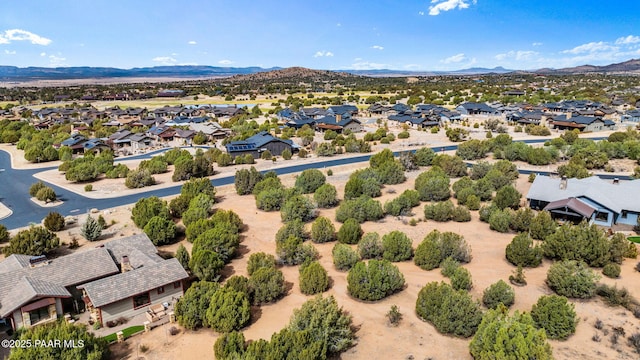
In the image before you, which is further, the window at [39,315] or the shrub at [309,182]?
the shrub at [309,182]

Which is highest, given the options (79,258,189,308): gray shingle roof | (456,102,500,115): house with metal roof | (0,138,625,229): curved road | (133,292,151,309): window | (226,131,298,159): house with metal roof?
(456,102,500,115): house with metal roof

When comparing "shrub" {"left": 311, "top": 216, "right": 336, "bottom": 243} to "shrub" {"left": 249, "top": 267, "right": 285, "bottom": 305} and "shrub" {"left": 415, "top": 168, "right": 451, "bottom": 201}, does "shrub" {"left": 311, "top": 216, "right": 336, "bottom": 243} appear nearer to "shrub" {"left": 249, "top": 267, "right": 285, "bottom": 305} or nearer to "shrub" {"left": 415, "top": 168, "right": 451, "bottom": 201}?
"shrub" {"left": 249, "top": 267, "right": 285, "bottom": 305}

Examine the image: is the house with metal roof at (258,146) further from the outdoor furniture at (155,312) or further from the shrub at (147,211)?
the outdoor furniture at (155,312)

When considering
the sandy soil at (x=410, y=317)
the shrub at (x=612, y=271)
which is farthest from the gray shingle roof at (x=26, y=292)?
the shrub at (x=612, y=271)

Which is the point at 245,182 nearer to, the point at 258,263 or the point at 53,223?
the point at 53,223

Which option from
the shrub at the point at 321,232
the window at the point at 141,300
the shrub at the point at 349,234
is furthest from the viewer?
the shrub at the point at 321,232

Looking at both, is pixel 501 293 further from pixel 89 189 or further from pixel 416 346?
pixel 89 189

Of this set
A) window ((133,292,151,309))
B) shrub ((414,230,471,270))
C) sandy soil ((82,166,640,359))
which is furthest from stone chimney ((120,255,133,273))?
shrub ((414,230,471,270))
